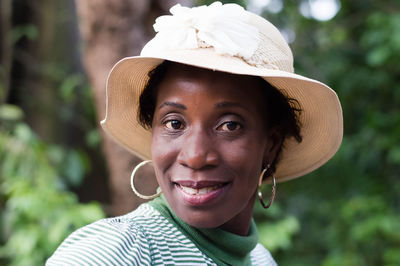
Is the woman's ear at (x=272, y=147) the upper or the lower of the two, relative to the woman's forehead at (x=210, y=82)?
lower

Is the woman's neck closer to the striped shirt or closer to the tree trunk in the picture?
the striped shirt

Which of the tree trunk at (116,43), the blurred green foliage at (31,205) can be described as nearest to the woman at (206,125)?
the blurred green foliage at (31,205)

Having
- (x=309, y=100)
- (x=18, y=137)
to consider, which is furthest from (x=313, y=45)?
(x=309, y=100)

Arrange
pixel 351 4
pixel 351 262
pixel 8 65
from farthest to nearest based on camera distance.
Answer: pixel 351 4 → pixel 8 65 → pixel 351 262

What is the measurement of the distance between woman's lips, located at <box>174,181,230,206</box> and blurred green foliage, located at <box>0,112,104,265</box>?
1494mm

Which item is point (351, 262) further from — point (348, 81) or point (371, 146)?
point (348, 81)

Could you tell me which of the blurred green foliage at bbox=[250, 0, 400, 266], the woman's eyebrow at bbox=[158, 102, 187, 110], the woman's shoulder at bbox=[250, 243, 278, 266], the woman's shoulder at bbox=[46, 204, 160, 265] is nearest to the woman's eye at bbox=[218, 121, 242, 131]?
the woman's eyebrow at bbox=[158, 102, 187, 110]

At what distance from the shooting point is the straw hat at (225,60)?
1.29 meters

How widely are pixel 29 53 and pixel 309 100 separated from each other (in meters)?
3.67

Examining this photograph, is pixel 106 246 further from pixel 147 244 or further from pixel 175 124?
pixel 175 124

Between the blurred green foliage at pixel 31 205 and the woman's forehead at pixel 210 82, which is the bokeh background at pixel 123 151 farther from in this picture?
the woman's forehead at pixel 210 82

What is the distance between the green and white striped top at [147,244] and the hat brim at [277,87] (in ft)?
1.29

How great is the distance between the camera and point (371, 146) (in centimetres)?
445

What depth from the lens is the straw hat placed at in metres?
1.29
